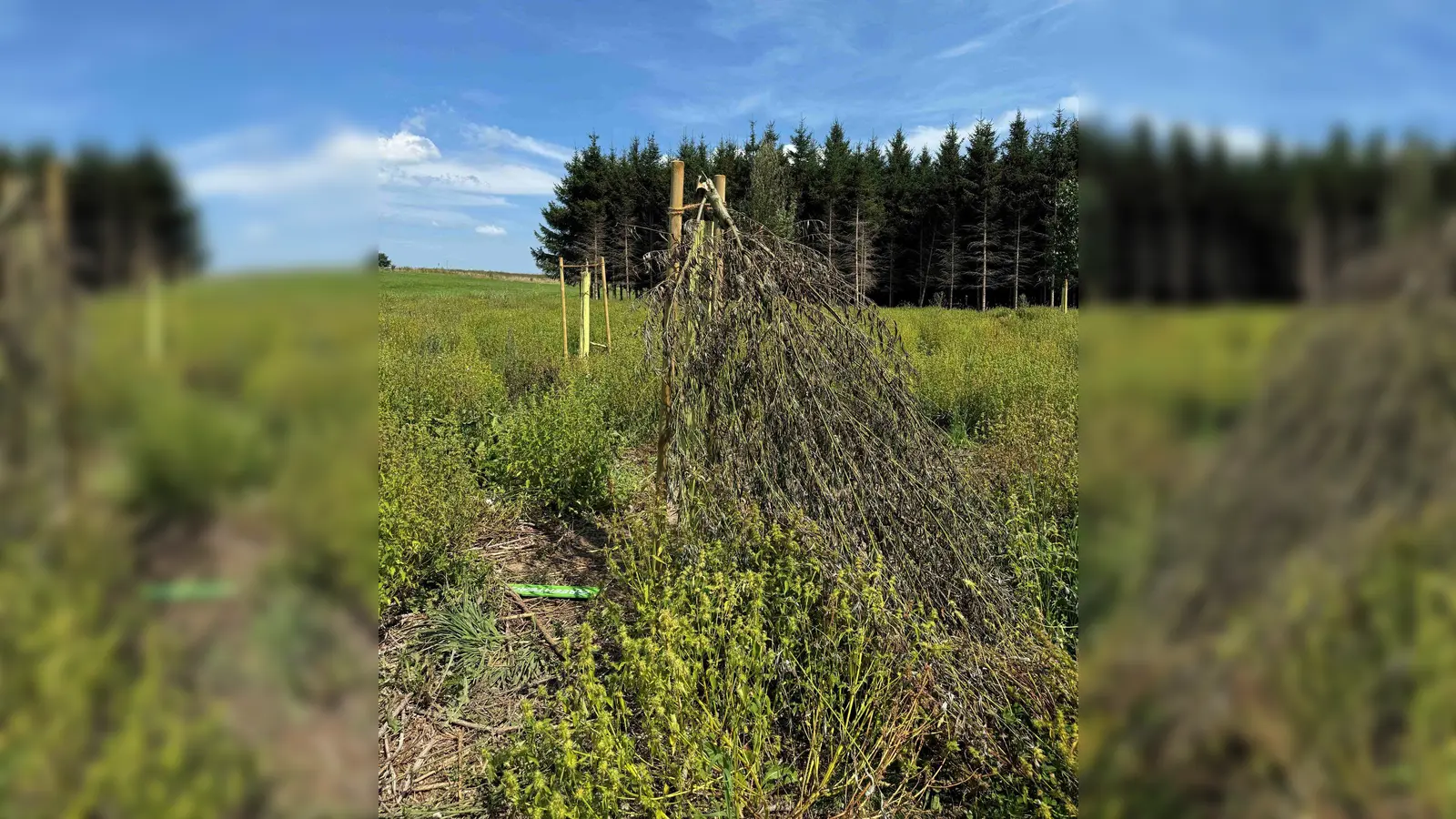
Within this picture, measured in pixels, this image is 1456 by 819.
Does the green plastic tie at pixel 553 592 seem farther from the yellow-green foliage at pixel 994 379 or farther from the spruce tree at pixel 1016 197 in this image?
the spruce tree at pixel 1016 197

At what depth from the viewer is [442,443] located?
4508 millimetres

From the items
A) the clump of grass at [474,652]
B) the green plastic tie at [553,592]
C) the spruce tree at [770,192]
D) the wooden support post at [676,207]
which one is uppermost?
the spruce tree at [770,192]

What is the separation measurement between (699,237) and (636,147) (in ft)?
141

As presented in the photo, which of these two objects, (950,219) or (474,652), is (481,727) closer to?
(474,652)

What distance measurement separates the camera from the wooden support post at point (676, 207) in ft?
11.7

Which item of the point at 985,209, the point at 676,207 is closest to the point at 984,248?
the point at 985,209

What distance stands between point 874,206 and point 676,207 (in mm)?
41179
